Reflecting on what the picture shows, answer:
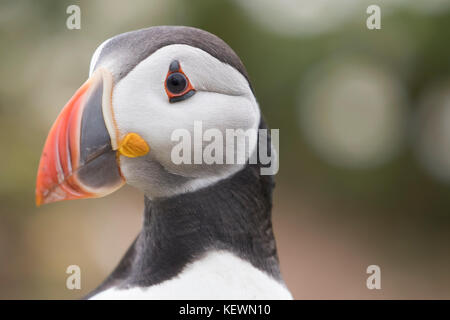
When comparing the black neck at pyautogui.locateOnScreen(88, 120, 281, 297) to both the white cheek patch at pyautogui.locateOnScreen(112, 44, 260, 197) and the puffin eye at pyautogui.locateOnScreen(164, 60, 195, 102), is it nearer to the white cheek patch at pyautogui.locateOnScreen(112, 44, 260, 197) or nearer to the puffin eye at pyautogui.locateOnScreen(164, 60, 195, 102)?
the white cheek patch at pyautogui.locateOnScreen(112, 44, 260, 197)

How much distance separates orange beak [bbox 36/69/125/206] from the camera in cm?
179

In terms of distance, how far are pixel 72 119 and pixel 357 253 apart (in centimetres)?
745

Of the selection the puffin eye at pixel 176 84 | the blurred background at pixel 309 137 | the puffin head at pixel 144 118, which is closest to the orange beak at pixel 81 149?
the puffin head at pixel 144 118

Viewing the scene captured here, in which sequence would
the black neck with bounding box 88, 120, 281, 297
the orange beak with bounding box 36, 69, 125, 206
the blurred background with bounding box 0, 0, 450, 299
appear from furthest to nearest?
the blurred background with bounding box 0, 0, 450, 299 < the black neck with bounding box 88, 120, 281, 297 < the orange beak with bounding box 36, 69, 125, 206

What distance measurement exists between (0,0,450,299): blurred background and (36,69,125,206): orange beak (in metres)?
4.14

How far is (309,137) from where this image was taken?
9422mm

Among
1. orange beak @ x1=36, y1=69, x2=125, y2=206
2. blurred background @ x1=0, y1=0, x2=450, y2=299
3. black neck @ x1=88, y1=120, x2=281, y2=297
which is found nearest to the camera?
orange beak @ x1=36, y1=69, x2=125, y2=206

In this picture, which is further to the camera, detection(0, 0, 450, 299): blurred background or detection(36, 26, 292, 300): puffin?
detection(0, 0, 450, 299): blurred background

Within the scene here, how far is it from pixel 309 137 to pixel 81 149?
793cm

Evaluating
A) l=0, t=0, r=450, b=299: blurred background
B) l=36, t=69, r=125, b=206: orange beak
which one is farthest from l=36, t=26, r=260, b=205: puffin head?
l=0, t=0, r=450, b=299: blurred background

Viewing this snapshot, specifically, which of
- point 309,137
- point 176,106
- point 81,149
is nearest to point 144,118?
point 176,106

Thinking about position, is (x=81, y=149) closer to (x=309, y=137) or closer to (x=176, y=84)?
(x=176, y=84)

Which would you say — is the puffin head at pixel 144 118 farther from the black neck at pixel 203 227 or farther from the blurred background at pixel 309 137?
the blurred background at pixel 309 137

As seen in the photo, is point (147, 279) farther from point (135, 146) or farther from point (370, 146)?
point (370, 146)
